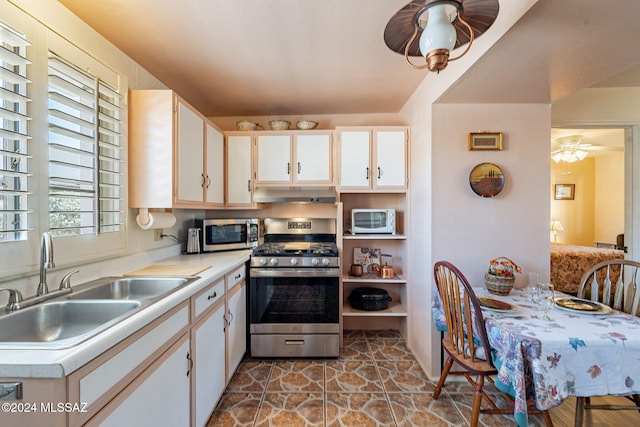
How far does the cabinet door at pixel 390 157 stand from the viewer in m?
2.48

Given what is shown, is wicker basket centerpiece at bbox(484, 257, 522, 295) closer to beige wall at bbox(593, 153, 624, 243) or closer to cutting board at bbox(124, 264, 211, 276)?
cutting board at bbox(124, 264, 211, 276)

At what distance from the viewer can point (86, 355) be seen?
720 mm

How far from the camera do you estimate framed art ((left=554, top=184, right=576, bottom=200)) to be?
558 centimetres

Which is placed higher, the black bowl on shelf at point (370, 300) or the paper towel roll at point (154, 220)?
the paper towel roll at point (154, 220)

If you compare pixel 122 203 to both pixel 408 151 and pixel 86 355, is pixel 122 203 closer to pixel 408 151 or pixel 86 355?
pixel 86 355

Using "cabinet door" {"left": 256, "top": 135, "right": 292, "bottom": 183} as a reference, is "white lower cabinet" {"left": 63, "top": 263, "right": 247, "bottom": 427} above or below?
below

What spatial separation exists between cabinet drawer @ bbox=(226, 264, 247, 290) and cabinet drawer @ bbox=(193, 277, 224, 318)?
109 millimetres

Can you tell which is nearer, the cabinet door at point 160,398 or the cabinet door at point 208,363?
the cabinet door at point 160,398

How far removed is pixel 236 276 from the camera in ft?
6.56

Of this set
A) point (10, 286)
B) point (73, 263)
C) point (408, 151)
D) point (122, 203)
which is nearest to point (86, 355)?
point (10, 286)

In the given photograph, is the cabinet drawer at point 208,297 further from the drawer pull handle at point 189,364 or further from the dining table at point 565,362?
the dining table at point 565,362

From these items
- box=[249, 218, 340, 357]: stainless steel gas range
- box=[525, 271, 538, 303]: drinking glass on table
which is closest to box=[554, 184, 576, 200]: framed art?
box=[525, 271, 538, 303]: drinking glass on table

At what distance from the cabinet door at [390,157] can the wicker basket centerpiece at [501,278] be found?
1062 mm

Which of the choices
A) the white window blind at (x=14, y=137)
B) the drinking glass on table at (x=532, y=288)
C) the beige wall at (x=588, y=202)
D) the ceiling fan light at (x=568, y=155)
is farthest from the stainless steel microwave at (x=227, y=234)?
the beige wall at (x=588, y=202)
